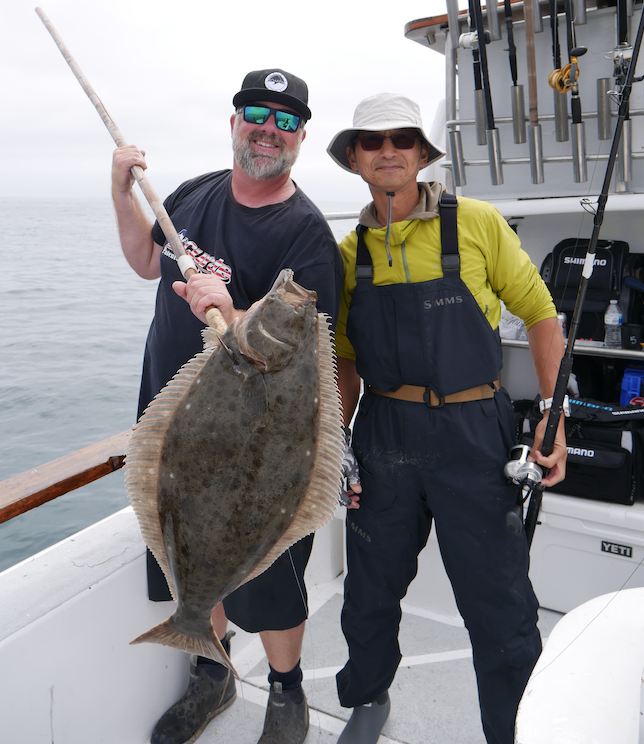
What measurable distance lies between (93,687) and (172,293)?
1460 mm

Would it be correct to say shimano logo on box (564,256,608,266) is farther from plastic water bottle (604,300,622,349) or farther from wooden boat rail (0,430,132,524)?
wooden boat rail (0,430,132,524)

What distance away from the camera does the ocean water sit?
7156 millimetres

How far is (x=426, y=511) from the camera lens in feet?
6.95

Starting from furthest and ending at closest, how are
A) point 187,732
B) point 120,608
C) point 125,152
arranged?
1. point 187,732
2. point 120,608
3. point 125,152

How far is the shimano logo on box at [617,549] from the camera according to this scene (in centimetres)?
287

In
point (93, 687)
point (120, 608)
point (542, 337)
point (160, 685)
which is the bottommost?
point (160, 685)

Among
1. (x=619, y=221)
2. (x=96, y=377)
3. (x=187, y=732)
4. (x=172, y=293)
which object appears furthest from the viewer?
(x=96, y=377)

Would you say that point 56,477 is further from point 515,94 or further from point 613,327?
point 515,94

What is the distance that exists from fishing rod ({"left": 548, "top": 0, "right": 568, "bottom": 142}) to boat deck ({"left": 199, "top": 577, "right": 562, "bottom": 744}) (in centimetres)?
267

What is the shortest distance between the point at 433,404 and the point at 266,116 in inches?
46.4

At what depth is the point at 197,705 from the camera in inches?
93.0

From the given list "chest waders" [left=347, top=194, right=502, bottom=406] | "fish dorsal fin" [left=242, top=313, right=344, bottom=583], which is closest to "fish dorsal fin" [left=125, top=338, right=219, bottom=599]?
"fish dorsal fin" [left=242, top=313, right=344, bottom=583]

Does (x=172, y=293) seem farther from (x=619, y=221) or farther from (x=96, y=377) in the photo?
(x=96, y=377)

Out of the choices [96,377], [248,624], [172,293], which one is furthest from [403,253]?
[96,377]
